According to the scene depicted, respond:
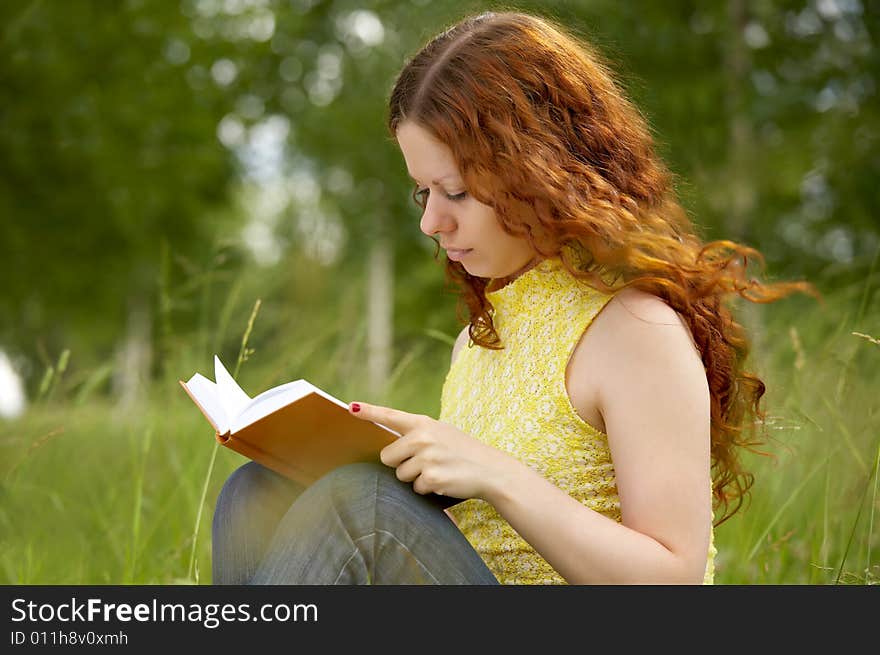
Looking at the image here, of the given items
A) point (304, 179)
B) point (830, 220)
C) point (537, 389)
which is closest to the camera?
point (537, 389)

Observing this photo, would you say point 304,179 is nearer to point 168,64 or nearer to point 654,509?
point 168,64

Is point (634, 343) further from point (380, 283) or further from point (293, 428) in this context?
point (380, 283)

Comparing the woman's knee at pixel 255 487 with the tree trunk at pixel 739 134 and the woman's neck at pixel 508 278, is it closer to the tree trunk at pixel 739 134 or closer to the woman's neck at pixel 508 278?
the woman's neck at pixel 508 278

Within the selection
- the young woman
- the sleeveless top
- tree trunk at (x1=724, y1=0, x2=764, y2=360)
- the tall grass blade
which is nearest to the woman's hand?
the young woman

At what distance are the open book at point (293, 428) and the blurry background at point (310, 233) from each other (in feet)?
1.27

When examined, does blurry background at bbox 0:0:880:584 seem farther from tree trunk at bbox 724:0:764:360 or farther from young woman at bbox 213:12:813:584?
young woman at bbox 213:12:813:584

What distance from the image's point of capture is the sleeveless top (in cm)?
148

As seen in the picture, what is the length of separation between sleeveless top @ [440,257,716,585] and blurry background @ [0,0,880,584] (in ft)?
1.37

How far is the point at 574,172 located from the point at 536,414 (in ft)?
1.26

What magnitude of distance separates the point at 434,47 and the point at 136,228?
7.10 meters

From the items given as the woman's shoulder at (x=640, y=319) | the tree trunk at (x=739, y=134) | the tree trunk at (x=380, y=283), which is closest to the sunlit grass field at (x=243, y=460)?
the woman's shoulder at (x=640, y=319)
